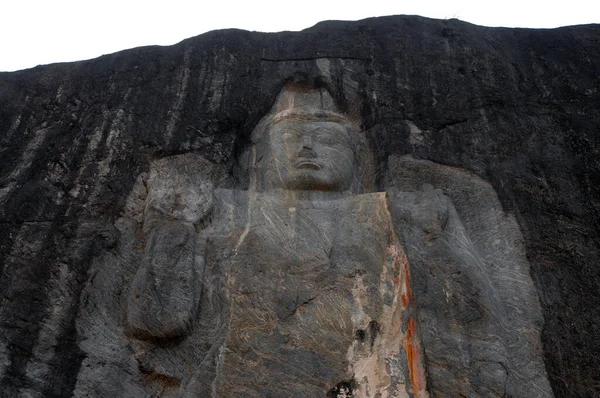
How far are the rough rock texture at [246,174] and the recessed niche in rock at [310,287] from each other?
0.02 meters

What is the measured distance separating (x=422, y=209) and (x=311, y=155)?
1.09 metres

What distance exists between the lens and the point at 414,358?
4.64 metres

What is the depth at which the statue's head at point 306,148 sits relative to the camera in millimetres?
6016

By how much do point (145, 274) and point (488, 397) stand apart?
2305 millimetres

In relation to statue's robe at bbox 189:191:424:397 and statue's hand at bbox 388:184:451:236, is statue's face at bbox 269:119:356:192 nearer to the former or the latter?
statue's robe at bbox 189:191:424:397

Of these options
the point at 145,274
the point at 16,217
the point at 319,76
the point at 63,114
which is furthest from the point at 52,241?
the point at 319,76

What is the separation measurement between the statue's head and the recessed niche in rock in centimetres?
2

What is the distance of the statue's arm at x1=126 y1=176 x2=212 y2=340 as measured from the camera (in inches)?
192

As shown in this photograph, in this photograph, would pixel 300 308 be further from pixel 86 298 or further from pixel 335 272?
pixel 86 298

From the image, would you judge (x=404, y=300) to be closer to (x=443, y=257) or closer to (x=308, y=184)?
(x=443, y=257)

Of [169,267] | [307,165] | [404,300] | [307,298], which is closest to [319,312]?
[307,298]

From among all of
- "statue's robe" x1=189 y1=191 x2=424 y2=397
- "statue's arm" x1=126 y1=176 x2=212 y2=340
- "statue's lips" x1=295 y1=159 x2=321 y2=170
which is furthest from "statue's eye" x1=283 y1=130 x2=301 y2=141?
"statue's arm" x1=126 y1=176 x2=212 y2=340

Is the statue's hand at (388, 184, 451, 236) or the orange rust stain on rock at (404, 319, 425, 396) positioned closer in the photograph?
the orange rust stain on rock at (404, 319, 425, 396)

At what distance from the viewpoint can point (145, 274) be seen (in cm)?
505
